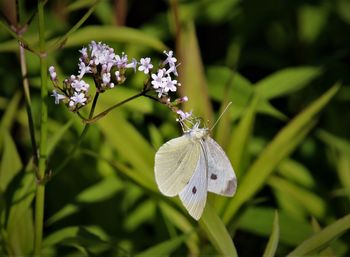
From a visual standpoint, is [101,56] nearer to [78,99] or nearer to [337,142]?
[78,99]

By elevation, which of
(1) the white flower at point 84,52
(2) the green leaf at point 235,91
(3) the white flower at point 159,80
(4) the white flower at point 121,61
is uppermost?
(2) the green leaf at point 235,91

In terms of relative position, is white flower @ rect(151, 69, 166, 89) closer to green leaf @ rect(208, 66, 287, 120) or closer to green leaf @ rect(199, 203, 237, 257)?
green leaf @ rect(199, 203, 237, 257)

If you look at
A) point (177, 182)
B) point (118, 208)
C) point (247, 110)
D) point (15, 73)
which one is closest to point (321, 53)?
point (247, 110)

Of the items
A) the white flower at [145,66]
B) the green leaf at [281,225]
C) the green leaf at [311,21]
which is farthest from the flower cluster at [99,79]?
the green leaf at [311,21]

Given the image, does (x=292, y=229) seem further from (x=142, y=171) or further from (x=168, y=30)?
(x=168, y=30)

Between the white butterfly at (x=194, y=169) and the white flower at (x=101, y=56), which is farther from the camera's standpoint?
the white butterfly at (x=194, y=169)

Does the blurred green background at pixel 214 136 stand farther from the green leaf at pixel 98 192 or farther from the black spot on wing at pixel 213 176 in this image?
the black spot on wing at pixel 213 176
